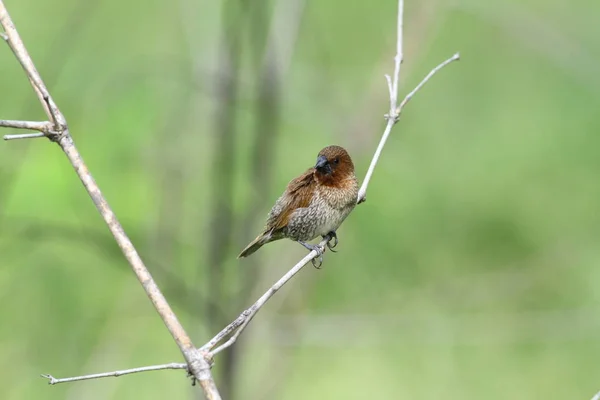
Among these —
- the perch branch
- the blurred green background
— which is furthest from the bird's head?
the perch branch

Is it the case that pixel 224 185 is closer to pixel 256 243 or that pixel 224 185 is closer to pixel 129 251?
pixel 256 243

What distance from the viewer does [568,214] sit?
780 cm

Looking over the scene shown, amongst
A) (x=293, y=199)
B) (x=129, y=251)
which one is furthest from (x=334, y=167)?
(x=129, y=251)

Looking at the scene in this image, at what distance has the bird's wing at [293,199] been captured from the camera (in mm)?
3512

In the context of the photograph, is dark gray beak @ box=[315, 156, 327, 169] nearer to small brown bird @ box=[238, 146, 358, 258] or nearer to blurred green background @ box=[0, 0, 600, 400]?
small brown bird @ box=[238, 146, 358, 258]

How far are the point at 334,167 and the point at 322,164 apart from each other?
8 cm

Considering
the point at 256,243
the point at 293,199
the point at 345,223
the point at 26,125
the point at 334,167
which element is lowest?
the point at 345,223

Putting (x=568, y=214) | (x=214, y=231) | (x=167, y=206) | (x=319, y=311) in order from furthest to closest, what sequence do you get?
1. (x=568, y=214)
2. (x=319, y=311)
3. (x=167, y=206)
4. (x=214, y=231)

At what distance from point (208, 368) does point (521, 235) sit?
5935mm

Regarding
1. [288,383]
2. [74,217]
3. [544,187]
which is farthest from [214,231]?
[544,187]

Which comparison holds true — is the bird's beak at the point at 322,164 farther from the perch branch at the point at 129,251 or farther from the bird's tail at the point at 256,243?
the perch branch at the point at 129,251

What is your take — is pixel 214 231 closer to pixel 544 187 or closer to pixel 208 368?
pixel 208 368

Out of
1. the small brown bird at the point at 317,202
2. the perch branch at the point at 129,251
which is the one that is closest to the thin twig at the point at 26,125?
the perch branch at the point at 129,251

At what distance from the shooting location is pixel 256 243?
3.70 m
